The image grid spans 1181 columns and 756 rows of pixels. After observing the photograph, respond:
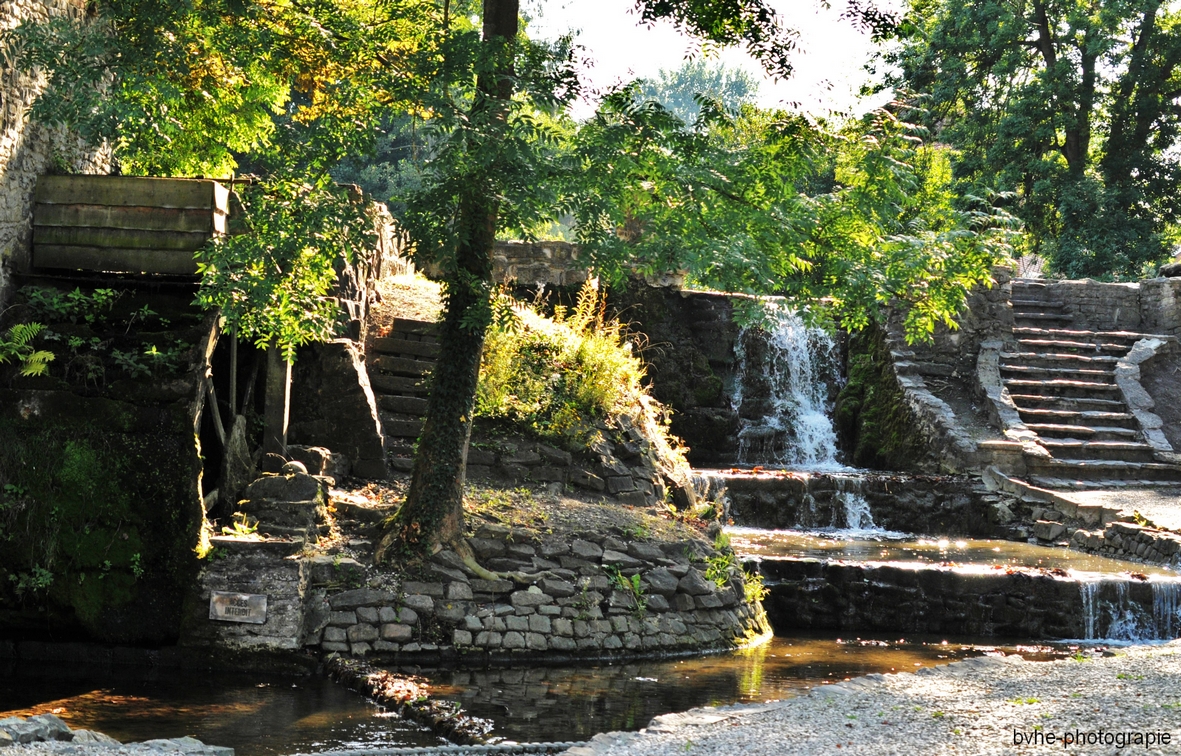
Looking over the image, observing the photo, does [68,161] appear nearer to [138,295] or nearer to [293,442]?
[138,295]

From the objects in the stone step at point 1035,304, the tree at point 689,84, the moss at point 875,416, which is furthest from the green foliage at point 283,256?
the tree at point 689,84

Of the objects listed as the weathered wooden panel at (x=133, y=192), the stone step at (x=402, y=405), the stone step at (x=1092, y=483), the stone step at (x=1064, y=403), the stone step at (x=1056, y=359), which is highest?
the weathered wooden panel at (x=133, y=192)

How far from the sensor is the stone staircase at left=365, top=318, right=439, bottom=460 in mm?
10961

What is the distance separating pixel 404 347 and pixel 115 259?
3.16 m

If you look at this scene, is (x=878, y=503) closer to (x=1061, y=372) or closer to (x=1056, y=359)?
(x=1061, y=372)

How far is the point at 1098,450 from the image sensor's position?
15758 millimetres

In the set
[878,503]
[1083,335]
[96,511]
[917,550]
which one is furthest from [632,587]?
[1083,335]

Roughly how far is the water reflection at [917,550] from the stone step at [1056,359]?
4760 millimetres

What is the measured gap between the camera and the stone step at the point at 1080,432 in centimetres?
1600

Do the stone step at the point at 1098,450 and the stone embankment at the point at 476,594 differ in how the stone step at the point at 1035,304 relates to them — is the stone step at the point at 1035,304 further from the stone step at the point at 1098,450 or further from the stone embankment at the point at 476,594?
the stone embankment at the point at 476,594

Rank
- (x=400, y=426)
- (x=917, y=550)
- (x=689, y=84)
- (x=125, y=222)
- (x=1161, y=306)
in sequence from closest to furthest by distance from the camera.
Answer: (x=125, y=222) < (x=400, y=426) < (x=917, y=550) < (x=1161, y=306) < (x=689, y=84)

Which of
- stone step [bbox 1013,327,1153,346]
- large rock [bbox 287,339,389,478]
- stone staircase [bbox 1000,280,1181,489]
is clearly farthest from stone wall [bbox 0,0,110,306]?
stone step [bbox 1013,327,1153,346]

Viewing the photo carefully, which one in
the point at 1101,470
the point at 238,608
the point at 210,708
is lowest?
the point at 210,708

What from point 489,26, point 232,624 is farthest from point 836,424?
point 232,624
